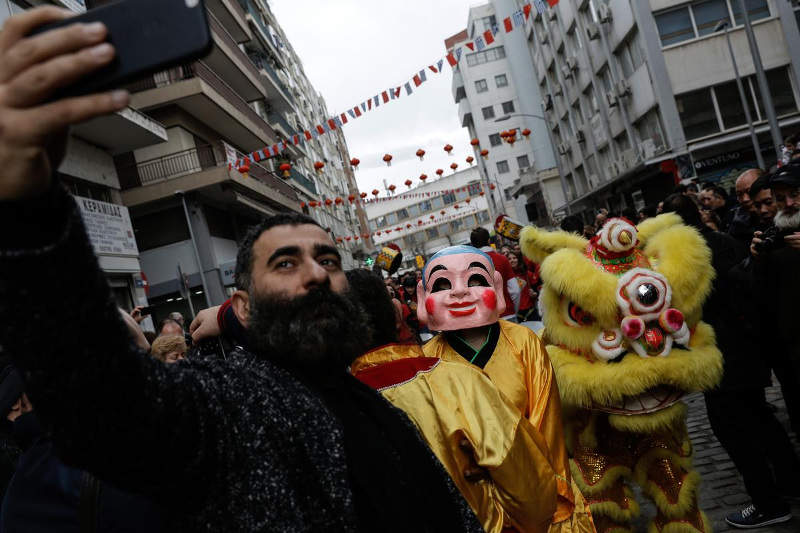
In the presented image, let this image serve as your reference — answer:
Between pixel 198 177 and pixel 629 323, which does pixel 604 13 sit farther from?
pixel 629 323

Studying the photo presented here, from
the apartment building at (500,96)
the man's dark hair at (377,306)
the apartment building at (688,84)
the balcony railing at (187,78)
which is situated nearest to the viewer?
the man's dark hair at (377,306)

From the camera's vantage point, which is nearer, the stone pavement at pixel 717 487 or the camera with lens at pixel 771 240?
the camera with lens at pixel 771 240

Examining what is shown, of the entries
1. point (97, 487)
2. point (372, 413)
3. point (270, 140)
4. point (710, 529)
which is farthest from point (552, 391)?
point (270, 140)

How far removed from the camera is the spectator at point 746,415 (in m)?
3.80

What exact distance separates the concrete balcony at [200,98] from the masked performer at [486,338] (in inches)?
621

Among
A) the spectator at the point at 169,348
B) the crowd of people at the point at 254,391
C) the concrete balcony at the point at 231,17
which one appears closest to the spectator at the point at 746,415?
the crowd of people at the point at 254,391

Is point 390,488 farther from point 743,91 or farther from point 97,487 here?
point 743,91

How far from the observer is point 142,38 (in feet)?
2.85

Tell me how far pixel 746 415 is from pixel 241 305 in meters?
3.50

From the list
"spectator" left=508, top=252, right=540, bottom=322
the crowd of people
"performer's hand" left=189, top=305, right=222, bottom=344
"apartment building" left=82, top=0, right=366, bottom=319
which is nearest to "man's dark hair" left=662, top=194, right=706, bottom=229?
the crowd of people

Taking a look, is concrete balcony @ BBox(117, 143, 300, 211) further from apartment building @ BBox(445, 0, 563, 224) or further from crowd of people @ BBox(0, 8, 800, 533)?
apartment building @ BBox(445, 0, 563, 224)

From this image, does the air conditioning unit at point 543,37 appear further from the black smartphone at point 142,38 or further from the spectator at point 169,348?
the black smartphone at point 142,38

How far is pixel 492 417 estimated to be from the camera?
228 cm

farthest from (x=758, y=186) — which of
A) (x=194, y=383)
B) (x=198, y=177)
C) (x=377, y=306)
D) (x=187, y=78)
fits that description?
(x=187, y=78)
